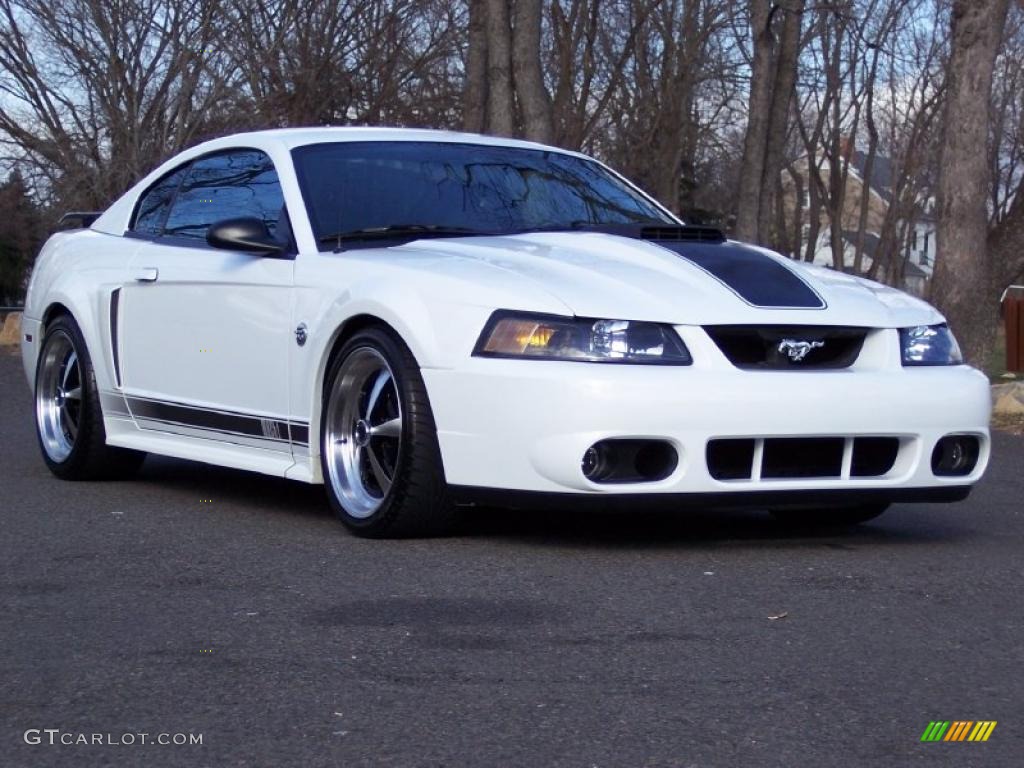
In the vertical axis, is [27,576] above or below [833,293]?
below

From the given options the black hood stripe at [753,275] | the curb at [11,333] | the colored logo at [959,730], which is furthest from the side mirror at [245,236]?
the curb at [11,333]

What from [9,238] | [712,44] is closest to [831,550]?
[712,44]

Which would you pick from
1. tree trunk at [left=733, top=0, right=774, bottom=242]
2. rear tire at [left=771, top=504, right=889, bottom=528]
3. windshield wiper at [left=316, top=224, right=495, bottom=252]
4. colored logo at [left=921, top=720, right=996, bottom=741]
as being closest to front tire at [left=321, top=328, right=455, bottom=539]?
windshield wiper at [left=316, top=224, right=495, bottom=252]

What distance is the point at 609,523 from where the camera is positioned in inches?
247

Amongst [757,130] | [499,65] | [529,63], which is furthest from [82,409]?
[757,130]

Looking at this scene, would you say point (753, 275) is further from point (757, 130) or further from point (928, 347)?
point (757, 130)

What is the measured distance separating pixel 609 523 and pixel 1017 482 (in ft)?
8.93

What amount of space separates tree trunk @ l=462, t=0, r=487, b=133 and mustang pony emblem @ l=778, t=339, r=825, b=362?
1497cm

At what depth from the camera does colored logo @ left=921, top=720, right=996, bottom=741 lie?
3.36 m

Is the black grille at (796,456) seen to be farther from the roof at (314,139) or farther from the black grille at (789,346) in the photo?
the roof at (314,139)

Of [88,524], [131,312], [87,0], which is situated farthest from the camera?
[87,0]

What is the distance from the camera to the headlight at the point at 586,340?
5184 mm

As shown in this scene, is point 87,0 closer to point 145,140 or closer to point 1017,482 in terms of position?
point 145,140

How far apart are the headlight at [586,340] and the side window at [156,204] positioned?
2719mm
